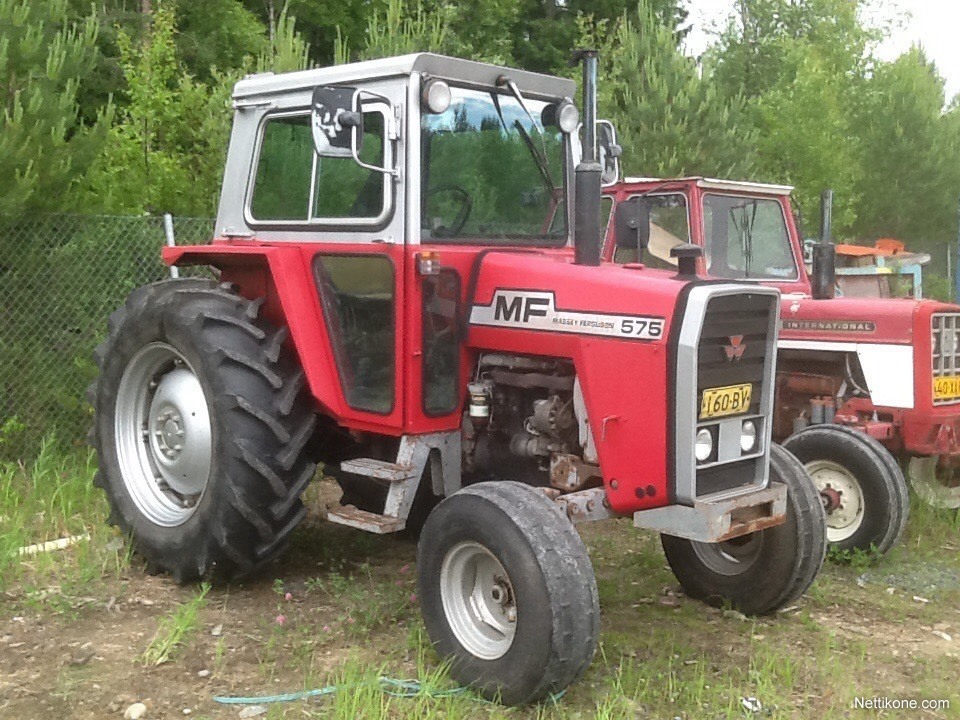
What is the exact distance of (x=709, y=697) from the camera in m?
3.50

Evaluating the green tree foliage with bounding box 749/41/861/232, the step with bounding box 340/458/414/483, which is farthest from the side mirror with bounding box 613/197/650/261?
the green tree foliage with bounding box 749/41/861/232

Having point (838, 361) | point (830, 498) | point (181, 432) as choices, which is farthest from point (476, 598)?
point (838, 361)

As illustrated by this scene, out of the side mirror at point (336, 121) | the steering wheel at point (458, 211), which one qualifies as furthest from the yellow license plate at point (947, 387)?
the side mirror at point (336, 121)

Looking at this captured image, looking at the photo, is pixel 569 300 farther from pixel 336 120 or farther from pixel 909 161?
pixel 909 161

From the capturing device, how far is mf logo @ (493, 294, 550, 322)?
380cm

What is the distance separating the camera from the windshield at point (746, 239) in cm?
623

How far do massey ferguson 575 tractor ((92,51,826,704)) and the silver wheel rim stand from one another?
11 millimetres

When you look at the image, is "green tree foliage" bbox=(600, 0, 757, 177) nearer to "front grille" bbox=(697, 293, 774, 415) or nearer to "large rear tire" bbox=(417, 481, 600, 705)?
"front grille" bbox=(697, 293, 774, 415)

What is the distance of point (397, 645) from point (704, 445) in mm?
1423

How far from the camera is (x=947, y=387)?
18.0 ft

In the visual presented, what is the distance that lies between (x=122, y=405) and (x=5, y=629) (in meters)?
1.21

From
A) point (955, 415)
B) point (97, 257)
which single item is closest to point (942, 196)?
point (955, 415)

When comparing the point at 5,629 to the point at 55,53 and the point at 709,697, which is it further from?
the point at 55,53

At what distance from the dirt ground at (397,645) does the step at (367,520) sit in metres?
0.41
